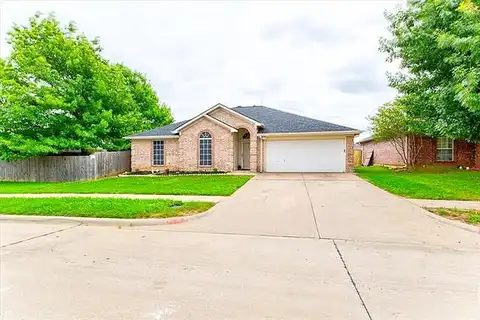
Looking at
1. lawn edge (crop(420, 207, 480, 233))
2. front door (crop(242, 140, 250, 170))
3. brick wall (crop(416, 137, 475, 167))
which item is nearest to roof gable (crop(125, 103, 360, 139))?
front door (crop(242, 140, 250, 170))

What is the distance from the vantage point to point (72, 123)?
66.0 feet

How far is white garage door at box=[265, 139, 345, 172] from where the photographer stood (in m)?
19.8

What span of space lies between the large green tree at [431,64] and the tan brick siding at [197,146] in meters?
11.4

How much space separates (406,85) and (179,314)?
19291mm

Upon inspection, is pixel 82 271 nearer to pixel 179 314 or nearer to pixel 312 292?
pixel 179 314

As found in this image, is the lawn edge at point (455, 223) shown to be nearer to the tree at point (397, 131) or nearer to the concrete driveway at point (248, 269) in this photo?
the concrete driveway at point (248, 269)

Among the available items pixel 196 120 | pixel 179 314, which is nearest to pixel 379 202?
pixel 179 314

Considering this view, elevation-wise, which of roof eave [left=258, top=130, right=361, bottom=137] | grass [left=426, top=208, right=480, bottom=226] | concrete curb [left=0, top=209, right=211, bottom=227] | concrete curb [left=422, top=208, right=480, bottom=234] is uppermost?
roof eave [left=258, top=130, right=361, bottom=137]

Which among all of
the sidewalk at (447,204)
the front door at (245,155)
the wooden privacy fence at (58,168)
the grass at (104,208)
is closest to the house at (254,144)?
the front door at (245,155)

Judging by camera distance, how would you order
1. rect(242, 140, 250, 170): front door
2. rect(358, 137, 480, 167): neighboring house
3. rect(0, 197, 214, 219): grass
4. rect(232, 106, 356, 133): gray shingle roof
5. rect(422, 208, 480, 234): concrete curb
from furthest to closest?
rect(242, 140, 250, 170): front door < rect(358, 137, 480, 167): neighboring house < rect(232, 106, 356, 133): gray shingle roof < rect(0, 197, 214, 219): grass < rect(422, 208, 480, 234): concrete curb

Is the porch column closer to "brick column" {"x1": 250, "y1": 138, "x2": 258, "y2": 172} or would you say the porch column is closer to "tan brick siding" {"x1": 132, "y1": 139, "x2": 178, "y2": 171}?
"brick column" {"x1": 250, "y1": 138, "x2": 258, "y2": 172}

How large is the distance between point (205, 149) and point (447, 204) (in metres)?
14.9

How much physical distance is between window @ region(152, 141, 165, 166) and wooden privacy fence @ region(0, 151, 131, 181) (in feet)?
10.7

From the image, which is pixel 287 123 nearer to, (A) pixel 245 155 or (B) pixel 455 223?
(A) pixel 245 155
